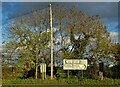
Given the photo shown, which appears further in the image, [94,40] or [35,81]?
[94,40]

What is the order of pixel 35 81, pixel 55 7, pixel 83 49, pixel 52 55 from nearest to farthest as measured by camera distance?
pixel 35 81 → pixel 52 55 → pixel 83 49 → pixel 55 7

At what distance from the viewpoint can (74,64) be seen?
3459cm

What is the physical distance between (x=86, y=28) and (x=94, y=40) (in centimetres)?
194

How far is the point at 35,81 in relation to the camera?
30797 millimetres

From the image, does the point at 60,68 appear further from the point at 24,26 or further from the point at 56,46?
the point at 24,26

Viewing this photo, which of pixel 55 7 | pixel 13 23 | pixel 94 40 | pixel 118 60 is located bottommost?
pixel 118 60

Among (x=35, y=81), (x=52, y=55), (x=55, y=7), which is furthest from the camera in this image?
(x=55, y=7)

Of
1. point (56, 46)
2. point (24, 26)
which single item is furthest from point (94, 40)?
point (24, 26)

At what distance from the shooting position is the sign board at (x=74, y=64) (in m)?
34.4

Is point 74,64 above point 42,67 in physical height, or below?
above

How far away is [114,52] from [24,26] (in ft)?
37.3

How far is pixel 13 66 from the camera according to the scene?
117 feet

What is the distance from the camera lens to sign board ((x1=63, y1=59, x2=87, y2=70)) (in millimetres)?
34375

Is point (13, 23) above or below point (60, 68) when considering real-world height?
above
